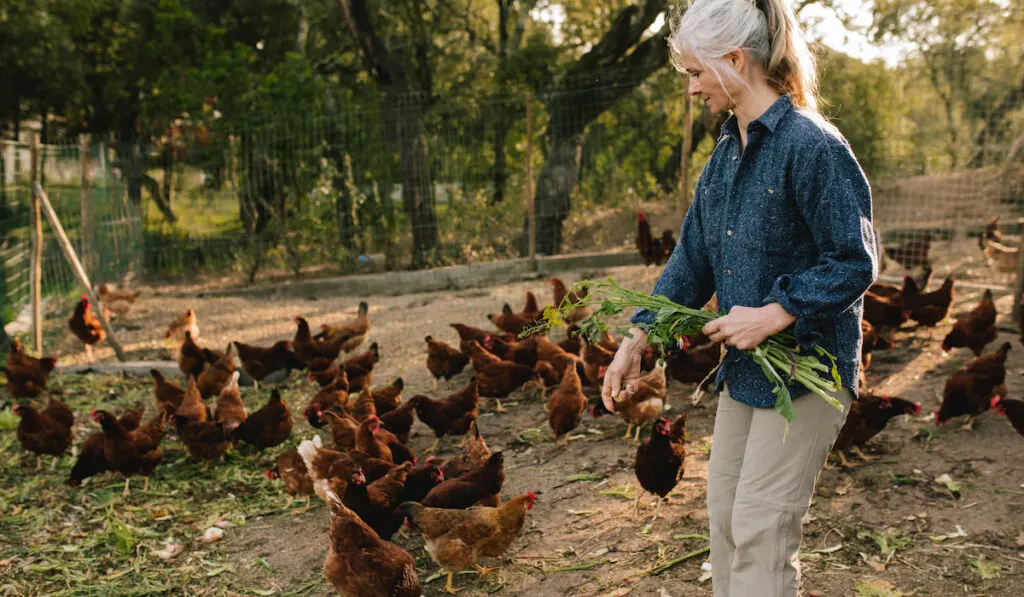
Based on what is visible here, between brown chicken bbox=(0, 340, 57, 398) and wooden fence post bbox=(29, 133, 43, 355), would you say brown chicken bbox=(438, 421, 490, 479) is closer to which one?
brown chicken bbox=(0, 340, 57, 398)

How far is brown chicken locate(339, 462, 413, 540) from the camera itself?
428cm

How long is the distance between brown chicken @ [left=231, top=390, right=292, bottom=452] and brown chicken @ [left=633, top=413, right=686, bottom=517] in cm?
267

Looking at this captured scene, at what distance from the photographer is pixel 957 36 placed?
37.3 ft

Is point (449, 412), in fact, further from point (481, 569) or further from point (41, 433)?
point (41, 433)

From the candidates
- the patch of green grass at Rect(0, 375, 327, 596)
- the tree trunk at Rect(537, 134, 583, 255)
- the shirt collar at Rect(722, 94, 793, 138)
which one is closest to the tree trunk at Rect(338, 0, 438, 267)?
the tree trunk at Rect(537, 134, 583, 255)

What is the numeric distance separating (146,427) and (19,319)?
15.4 ft

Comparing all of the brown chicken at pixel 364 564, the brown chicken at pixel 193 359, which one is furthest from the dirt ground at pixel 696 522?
the brown chicken at pixel 193 359

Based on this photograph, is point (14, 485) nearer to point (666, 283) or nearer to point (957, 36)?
point (666, 283)

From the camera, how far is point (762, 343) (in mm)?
2273

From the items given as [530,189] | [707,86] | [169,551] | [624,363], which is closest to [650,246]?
[530,189]

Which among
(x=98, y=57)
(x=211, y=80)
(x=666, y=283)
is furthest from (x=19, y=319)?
(x=98, y=57)

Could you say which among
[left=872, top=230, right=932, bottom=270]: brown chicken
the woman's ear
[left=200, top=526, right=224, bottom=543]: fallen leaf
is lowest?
[left=200, top=526, right=224, bottom=543]: fallen leaf

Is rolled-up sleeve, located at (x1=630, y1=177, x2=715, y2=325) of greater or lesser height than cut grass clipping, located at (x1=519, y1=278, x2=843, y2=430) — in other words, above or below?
above

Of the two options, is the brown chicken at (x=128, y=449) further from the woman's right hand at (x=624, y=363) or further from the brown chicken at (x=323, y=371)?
the woman's right hand at (x=624, y=363)
